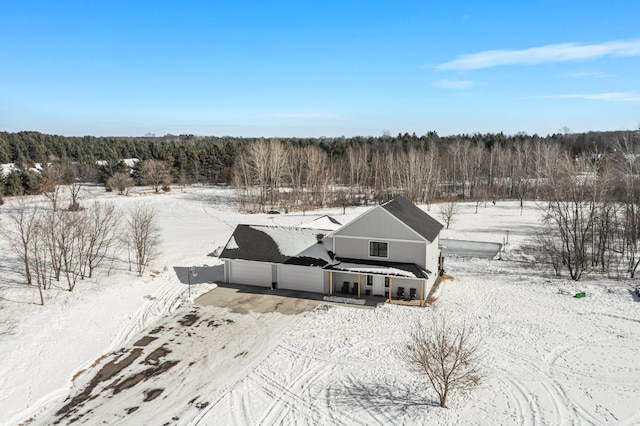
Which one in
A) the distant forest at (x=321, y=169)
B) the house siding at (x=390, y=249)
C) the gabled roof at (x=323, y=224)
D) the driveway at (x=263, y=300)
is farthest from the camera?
the distant forest at (x=321, y=169)

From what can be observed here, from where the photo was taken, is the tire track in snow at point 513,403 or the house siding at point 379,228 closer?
the tire track in snow at point 513,403

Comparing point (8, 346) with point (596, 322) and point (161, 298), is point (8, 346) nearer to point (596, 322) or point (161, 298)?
point (161, 298)

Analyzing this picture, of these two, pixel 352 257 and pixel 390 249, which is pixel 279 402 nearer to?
pixel 352 257

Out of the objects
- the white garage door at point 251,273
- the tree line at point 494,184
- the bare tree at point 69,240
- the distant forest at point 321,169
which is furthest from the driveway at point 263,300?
the distant forest at point 321,169

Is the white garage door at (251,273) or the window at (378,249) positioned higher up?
the window at (378,249)

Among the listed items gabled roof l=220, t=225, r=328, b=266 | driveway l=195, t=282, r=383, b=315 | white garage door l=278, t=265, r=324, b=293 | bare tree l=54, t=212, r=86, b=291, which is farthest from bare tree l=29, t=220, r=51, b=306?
white garage door l=278, t=265, r=324, b=293

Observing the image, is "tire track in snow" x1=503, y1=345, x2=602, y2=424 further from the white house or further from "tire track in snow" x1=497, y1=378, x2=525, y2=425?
the white house

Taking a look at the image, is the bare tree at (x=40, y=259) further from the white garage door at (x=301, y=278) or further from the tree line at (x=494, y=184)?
the tree line at (x=494, y=184)

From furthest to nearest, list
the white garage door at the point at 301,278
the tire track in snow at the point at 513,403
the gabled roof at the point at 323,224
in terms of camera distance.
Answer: the gabled roof at the point at 323,224 < the white garage door at the point at 301,278 < the tire track in snow at the point at 513,403
